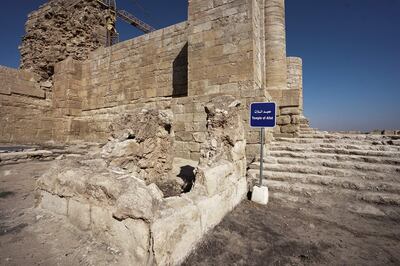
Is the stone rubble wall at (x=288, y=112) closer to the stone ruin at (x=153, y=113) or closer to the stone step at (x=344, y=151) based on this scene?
the stone ruin at (x=153, y=113)

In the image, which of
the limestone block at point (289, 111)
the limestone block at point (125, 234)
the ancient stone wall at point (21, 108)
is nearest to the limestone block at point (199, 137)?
the limestone block at point (289, 111)

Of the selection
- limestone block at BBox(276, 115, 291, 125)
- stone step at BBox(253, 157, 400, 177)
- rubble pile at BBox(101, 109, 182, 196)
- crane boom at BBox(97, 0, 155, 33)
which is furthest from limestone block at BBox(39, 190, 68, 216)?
crane boom at BBox(97, 0, 155, 33)

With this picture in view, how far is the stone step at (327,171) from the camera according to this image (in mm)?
3488

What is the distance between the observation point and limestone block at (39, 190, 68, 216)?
2.39 meters

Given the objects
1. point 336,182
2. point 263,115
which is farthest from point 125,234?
point 336,182

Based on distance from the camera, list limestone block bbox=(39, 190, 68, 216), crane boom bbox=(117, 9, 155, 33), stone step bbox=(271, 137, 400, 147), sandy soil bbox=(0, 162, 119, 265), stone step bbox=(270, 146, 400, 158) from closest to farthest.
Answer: sandy soil bbox=(0, 162, 119, 265), limestone block bbox=(39, 190, 68, 216), stone step bbox=(270, 146, 400, 158), stone step bbox=(271, 137, 400, 147), crane boom bbox=(117, 9, 155, 33)

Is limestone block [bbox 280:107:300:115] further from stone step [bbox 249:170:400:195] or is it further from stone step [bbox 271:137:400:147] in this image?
stone step [bbox 249:170:400:195]

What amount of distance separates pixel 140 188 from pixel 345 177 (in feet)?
11.8

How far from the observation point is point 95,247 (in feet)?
6.16

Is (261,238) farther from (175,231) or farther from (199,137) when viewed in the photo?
(199,137)

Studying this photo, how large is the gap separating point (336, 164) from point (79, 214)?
4.35 metres

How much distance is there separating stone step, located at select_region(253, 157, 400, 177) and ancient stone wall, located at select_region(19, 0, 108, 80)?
10.8 m

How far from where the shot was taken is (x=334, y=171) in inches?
150

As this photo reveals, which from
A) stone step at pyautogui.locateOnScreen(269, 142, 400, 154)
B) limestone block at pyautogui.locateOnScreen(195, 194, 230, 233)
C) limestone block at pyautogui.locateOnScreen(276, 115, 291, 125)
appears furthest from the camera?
limestone block at pyautogui.locateOnScreen(276, 115, 291, 125)
